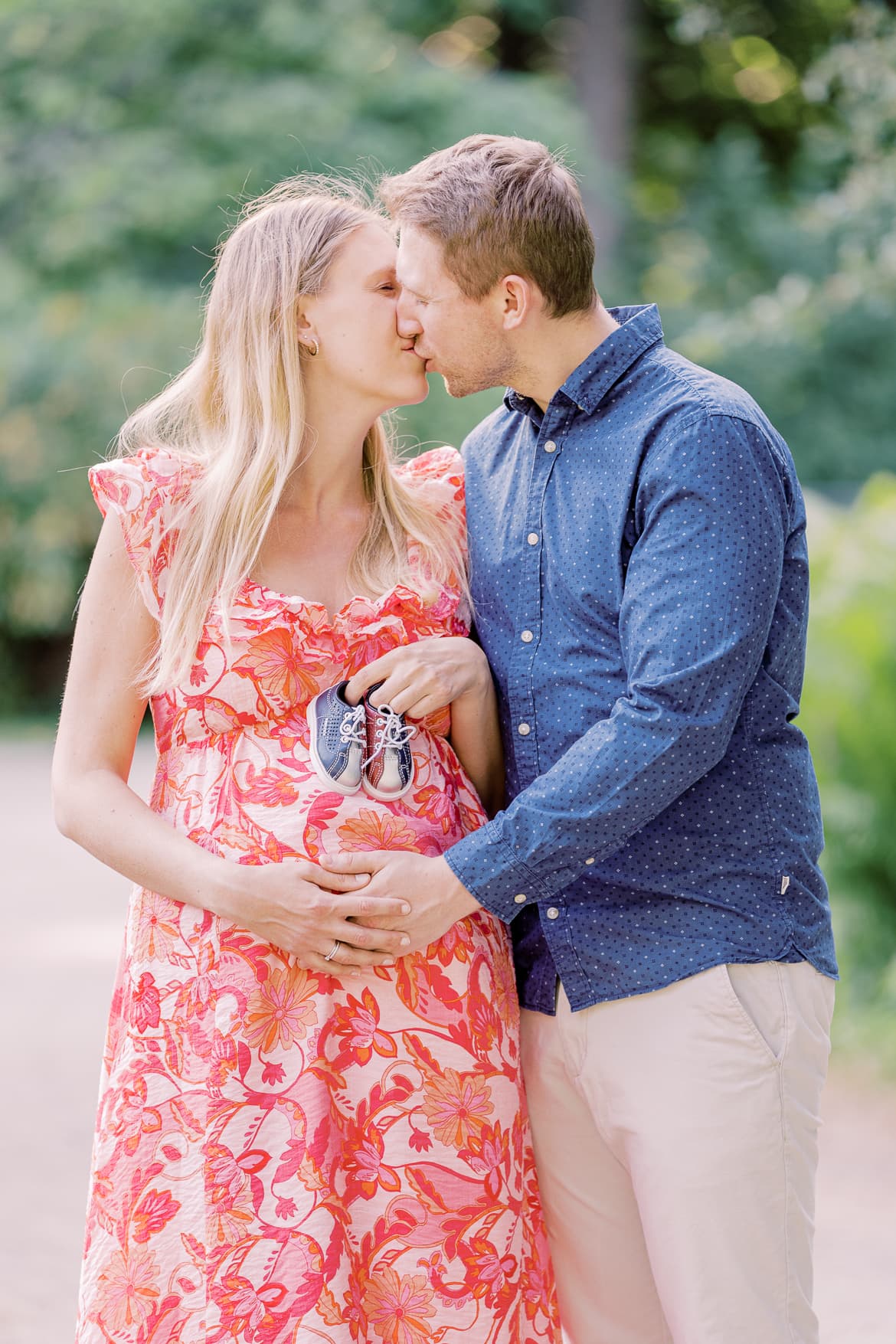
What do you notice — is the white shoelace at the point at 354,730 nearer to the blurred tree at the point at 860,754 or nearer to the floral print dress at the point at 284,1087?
the floral print dress at the point at 284,1087

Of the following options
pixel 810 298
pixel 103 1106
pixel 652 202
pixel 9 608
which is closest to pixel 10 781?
pixel 9 608

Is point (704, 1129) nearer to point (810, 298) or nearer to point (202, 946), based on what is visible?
point (202, 946)

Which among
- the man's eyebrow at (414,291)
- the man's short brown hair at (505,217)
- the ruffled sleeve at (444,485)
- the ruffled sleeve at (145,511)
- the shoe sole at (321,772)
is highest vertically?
the man's short brown hair at (505,217)

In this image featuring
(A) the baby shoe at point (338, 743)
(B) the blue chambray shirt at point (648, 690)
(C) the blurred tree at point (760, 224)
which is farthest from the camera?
(C) the blurred tree at point (760, 224)

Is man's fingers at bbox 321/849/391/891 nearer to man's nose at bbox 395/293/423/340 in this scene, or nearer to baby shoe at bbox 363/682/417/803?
baby shoe at bbox 363/682/417/803

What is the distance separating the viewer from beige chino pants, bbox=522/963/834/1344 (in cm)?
212

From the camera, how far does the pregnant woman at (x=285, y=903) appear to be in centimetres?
211

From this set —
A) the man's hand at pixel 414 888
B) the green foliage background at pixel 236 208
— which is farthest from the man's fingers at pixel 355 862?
the green foliage background at pixel 236 208

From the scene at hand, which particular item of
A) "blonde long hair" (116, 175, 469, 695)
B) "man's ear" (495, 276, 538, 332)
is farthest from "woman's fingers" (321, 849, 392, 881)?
"man's ear" (495, 276, 538, 332)

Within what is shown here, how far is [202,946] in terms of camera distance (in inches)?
85.7

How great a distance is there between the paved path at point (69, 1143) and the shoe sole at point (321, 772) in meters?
0.94

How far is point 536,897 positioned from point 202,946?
0.49 m

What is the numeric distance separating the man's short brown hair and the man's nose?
0.34 ft

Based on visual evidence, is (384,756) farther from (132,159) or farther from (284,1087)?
(132,159)
